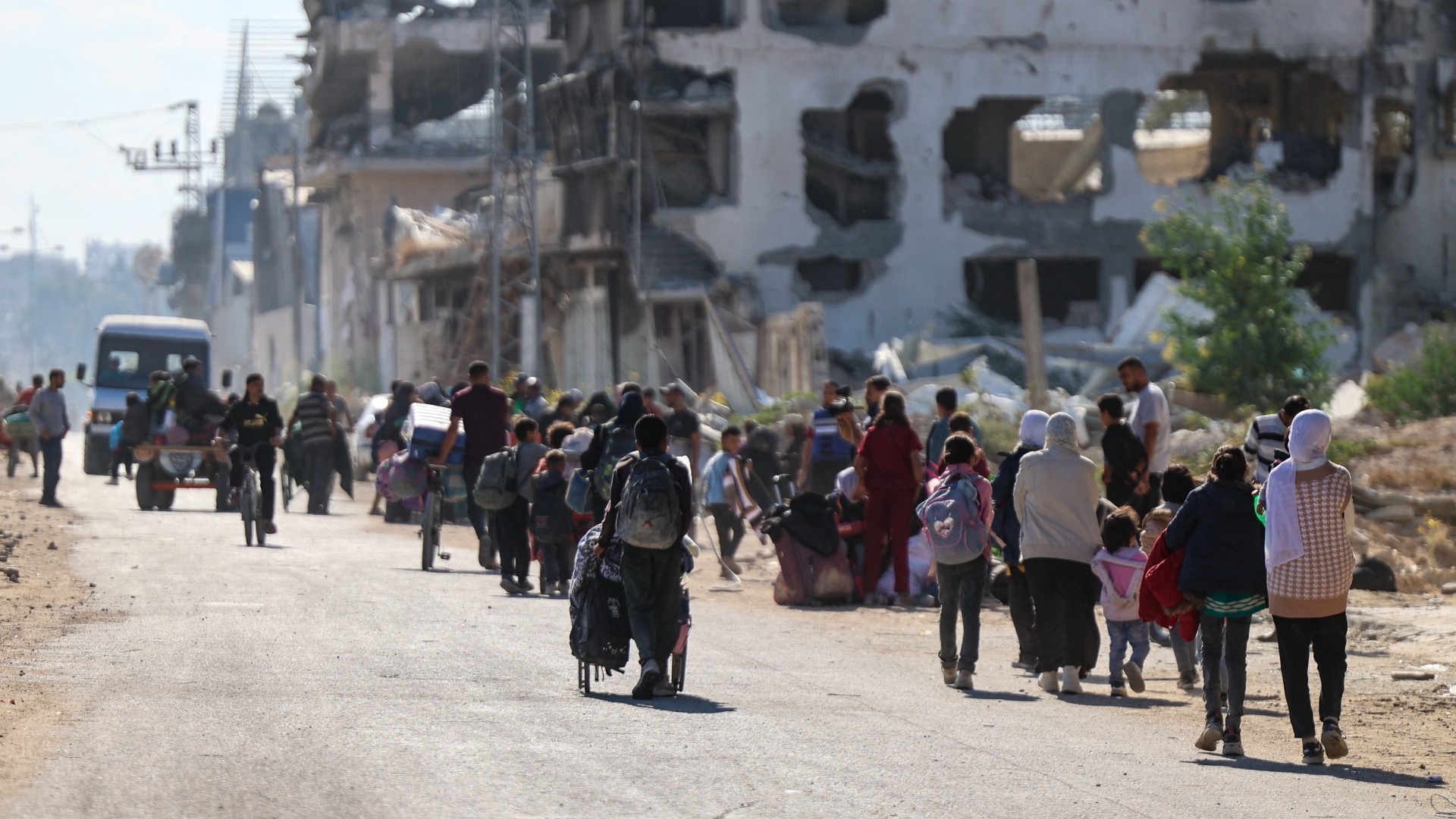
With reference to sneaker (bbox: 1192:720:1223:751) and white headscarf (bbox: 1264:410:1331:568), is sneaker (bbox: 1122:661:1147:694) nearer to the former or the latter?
sneaker (bbox: 1192:720:1223:751)

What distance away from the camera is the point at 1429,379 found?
3097 cm

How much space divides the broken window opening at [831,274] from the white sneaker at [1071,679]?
31.9 meters

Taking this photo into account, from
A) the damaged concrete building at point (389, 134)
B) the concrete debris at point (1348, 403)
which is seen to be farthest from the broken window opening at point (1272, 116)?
the damaged concrete building at point (389, 134)

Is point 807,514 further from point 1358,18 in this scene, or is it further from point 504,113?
point 504,113

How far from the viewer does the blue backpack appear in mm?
12180

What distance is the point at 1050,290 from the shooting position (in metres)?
46.3

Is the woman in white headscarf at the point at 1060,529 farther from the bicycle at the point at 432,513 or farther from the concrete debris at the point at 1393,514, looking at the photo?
the concrete debris at the point at 1393,514

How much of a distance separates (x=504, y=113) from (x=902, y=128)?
49.7ft

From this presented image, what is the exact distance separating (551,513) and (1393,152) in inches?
1389

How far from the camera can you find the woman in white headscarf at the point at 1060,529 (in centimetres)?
1166

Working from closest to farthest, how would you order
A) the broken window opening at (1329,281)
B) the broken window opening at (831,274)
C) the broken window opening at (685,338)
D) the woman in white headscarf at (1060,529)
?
1. the woman in white headscarf at (1060,529)
2. the broken window opening at (685,338)
3. the broken window opening at (831,274)
4. the broken window opening at (1329,281)

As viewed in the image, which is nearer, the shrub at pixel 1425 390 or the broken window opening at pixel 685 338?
the shrub at pixel 1425 390

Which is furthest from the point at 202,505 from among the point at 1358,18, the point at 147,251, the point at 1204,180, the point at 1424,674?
the point at 147,251

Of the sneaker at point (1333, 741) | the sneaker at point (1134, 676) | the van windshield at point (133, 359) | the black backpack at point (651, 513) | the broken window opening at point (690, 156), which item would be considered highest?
the broken window opening at point (690, 156)
